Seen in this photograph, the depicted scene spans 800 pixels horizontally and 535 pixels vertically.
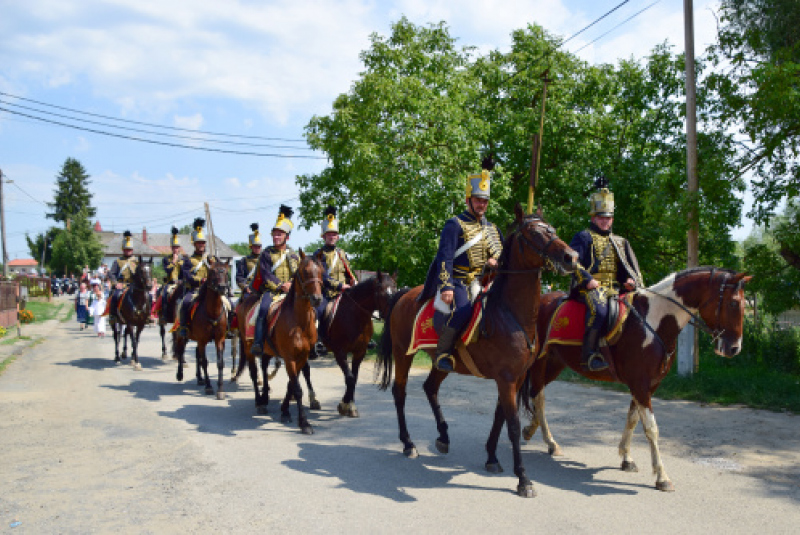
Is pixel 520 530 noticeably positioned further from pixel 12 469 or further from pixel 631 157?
pixel 631 157

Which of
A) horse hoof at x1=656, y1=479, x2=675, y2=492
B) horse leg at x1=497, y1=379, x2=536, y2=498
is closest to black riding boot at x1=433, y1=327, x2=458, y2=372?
horse leg at x1=497, y1=379, x2=536, y2=498

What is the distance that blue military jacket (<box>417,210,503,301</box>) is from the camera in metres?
6.67

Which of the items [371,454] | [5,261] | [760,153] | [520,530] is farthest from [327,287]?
[5,261]

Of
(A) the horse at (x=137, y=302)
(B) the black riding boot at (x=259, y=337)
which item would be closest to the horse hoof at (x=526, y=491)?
(B) the black riding boot at (x=259, y=337)

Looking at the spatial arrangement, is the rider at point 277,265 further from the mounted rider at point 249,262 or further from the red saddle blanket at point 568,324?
the red saddle blanket at point 568,324

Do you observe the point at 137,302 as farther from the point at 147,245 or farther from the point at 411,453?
the point at 147,245

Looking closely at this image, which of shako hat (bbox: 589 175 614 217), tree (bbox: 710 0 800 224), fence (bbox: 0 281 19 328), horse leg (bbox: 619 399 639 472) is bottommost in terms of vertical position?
horse leg (bbox: 619 399 639 472)

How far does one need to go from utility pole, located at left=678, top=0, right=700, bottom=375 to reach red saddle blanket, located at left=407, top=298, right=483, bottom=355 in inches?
282

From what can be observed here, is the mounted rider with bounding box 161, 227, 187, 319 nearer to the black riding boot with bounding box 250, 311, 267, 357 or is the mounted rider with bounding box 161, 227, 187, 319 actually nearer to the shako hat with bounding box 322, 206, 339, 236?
the shako hat with bounding box 322, 206, 339, 236

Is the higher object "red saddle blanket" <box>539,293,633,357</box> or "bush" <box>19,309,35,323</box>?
"red saddle blanket" <box>539,293,633,357</box>

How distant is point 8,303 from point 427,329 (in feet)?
78.0

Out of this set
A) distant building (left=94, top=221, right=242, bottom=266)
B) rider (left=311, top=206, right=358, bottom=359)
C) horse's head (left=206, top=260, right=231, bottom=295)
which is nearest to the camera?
rider (left=311, top=206, right=358, bottom=359)

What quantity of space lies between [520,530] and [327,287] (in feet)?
20.4

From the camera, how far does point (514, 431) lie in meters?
5.94
